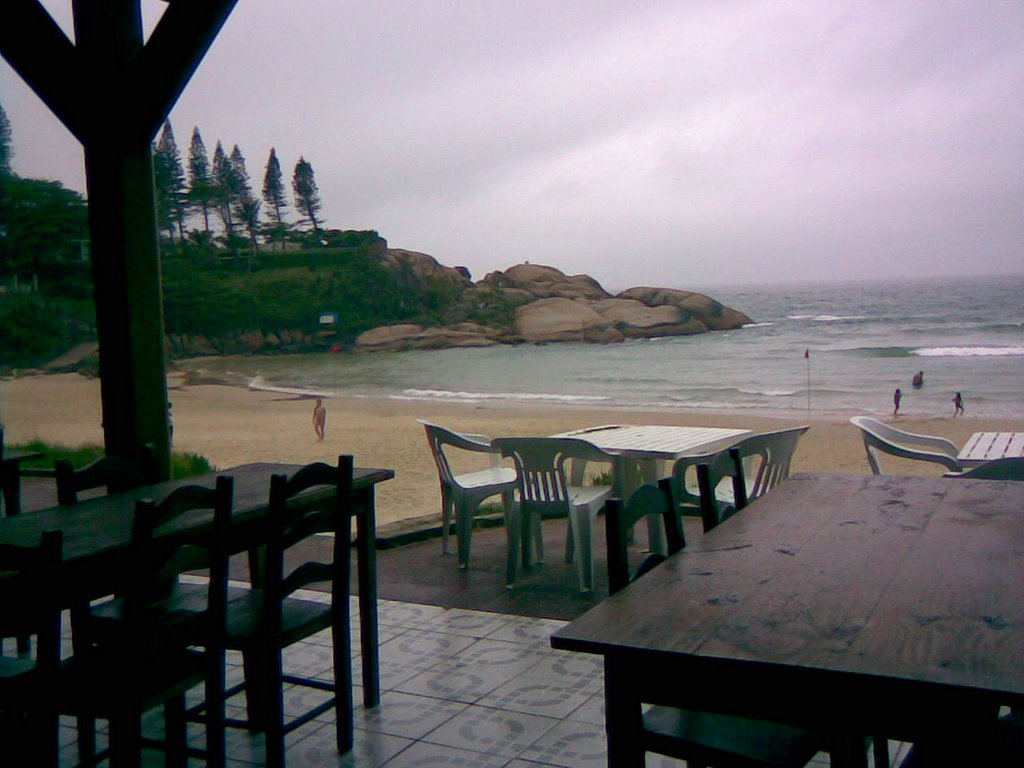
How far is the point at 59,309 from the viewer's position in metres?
6.06

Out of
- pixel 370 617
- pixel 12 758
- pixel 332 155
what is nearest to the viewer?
pixel 12 758

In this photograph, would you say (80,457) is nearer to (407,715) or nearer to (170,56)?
(170,56)

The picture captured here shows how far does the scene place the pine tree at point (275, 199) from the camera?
38.4 ft

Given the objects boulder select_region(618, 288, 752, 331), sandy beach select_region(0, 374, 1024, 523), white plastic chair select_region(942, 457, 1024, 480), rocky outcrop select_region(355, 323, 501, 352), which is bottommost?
sandy beach select_region(0, 374, 1024, 523)

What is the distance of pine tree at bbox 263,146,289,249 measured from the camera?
38.4 feet

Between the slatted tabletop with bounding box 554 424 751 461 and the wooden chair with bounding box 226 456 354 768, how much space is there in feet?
6.36

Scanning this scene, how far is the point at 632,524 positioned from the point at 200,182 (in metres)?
10.6

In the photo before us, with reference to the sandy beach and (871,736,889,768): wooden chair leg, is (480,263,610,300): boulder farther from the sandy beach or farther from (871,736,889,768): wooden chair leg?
(871,736,889,768): wooden chair leg

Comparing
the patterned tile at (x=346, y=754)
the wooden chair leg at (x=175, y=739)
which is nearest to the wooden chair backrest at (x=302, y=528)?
the wooden chair leg at (x=175, y=739)

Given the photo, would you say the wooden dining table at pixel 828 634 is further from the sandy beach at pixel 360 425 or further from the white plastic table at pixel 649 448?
the sandy beach at pixel 360 425

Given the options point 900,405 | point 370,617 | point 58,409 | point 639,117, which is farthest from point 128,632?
point 900,405

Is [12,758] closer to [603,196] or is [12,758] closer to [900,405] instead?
[603,196]

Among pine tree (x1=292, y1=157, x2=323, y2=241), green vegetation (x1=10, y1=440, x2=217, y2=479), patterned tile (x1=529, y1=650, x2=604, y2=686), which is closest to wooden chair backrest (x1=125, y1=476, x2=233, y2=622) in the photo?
patterned tile (x1=529, y1=650, x2=604, y2=686)

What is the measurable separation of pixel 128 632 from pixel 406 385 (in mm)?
13610
